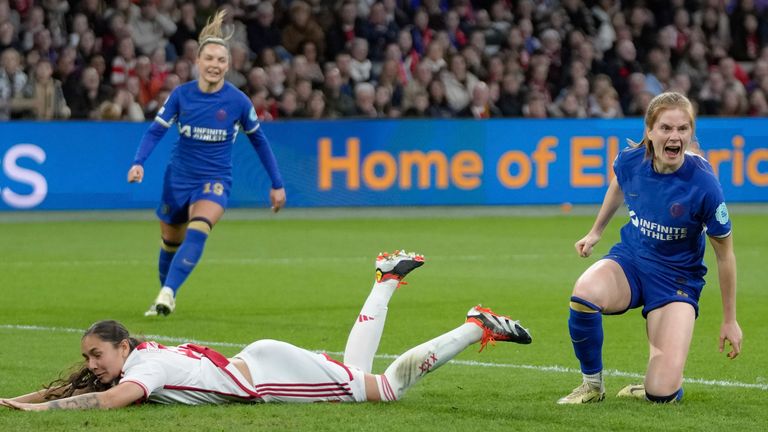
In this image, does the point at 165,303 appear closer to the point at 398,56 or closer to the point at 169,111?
the point at 169,111

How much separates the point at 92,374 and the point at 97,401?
164 mm

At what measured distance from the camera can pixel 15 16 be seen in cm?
2014

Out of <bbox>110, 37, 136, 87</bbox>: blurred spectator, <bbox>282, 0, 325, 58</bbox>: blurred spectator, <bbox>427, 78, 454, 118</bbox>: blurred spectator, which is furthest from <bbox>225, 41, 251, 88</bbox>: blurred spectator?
<bbox>427, 78, 454, 118</bbox>: blurred spectator

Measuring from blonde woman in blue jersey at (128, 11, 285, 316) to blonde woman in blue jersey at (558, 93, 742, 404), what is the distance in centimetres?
438

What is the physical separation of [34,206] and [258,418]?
12339 millimetres

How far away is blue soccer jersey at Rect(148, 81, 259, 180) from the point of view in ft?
35.4

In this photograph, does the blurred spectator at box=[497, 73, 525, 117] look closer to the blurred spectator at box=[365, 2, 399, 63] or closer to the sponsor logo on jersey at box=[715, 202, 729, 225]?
the blurred spectator at box=[365, 2, 399, 63]

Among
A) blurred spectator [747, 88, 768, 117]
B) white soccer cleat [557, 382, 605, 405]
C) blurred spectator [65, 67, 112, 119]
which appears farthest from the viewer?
blurred spectator [747, 88, 768, 117]

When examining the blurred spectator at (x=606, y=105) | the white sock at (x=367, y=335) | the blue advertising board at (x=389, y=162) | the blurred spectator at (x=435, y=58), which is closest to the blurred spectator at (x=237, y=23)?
the blurred spectator at (x=435, y=58)

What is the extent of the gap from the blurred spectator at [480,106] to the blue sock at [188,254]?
10259mm

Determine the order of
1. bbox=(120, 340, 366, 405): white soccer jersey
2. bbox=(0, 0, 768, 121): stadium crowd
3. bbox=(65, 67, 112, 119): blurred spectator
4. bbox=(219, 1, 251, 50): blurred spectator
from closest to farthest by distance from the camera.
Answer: bbox=(120, 340, 366, 405): white soccer jersey
bbox=(65, 67, 112, 119): blurred spectator
bbox=(0, 0, 768, 121): stadium crowd
bbox=(219, 1, 251, 50): blurred spectator

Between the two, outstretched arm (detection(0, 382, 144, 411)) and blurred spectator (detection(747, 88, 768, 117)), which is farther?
blurred spectator (detection(747, 88, 768, 117))

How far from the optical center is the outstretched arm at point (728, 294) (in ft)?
21.3

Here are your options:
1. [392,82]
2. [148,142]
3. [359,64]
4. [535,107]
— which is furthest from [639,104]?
[148,142]
